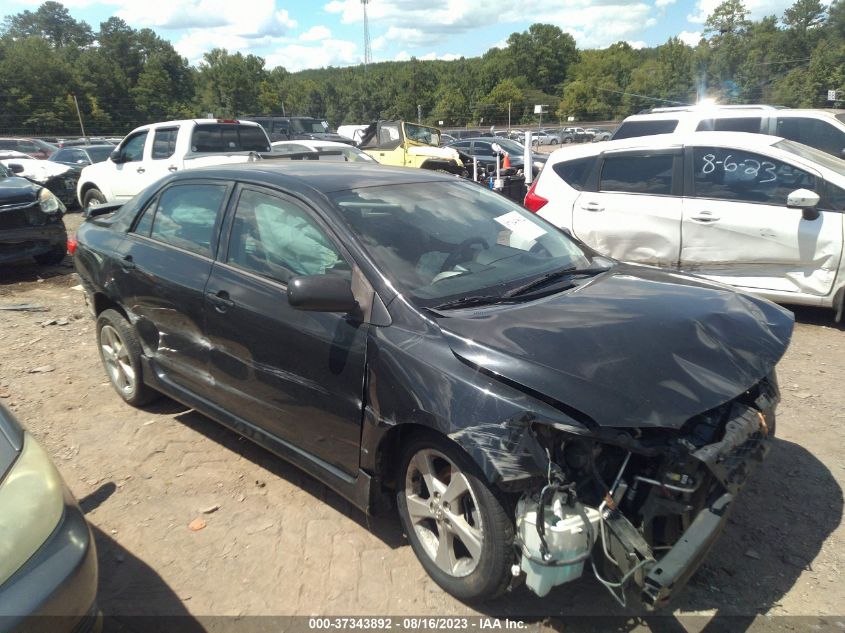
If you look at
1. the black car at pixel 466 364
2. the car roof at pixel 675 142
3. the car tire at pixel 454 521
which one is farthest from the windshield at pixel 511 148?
the car tire at pixel 454 521

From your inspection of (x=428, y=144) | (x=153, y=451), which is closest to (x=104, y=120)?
(x=428, y=144)

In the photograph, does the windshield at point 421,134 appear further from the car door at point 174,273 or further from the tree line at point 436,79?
the tree line at point 436,79

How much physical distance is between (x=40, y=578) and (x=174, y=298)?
2038 mm

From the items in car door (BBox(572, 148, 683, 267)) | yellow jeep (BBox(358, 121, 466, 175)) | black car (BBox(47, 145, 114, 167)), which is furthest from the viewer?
black car (BBox(47, 145, 114, 167))

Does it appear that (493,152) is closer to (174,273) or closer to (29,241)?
(29,241)

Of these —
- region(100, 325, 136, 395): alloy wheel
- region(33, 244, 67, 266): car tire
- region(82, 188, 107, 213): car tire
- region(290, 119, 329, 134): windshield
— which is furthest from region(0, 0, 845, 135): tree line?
region(100, 325, 136, 395): alloy wheel

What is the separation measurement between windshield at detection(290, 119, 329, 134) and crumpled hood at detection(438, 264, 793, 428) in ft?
81.3

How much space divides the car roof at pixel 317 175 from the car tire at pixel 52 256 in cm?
595

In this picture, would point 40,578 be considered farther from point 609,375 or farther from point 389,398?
point 609,375

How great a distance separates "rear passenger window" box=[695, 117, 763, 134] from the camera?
988 centimetres

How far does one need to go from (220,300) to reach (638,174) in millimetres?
4730

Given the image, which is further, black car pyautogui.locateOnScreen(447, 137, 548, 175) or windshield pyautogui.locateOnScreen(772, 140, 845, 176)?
black car pyautogui.locateOnScreen(447, 137, 548, 175)

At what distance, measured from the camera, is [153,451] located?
3.99 metres

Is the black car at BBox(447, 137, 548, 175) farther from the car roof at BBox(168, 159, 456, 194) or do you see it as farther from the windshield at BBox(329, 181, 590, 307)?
the windshield at BBox(329, 181, 590, 307)
